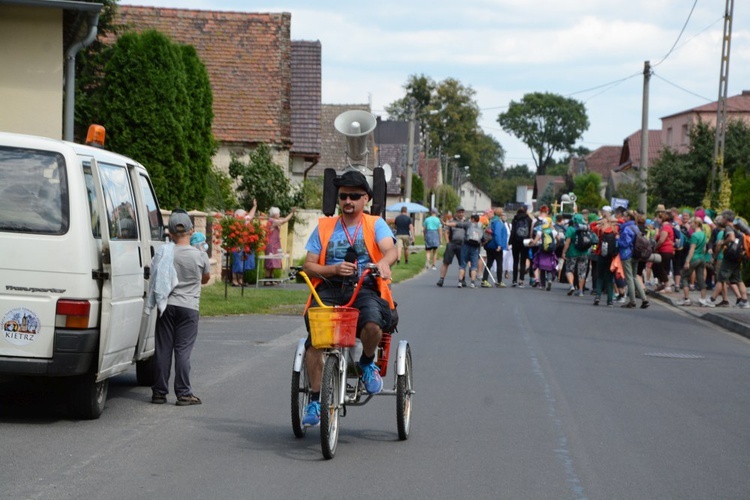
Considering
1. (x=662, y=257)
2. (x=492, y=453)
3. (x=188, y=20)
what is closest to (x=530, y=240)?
(x=662, y=257)

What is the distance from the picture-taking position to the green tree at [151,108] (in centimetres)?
2423

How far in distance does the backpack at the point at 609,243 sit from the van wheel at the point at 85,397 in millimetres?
15424

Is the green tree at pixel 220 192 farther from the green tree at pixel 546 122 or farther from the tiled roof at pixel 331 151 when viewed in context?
the green tree at pixel 546 122

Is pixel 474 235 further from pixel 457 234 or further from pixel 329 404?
pixel 329 404

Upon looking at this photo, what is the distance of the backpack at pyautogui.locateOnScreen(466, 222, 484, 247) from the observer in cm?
2692

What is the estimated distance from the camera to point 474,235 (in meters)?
26.9

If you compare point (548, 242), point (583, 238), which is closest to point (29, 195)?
point (583, 238)

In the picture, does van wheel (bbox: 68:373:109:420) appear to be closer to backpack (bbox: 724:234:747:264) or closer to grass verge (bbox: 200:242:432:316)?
grass verge (bbox: 200:242:432:316)

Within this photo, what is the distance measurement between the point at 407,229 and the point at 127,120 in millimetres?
15937

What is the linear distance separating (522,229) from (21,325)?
20456 millimetres

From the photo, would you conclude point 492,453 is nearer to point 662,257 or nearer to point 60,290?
point 60,290

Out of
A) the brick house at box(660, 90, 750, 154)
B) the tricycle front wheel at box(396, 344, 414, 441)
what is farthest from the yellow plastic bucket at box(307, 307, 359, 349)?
the brick house at box(660, 90, 750, 154)

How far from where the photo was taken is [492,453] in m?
7.89

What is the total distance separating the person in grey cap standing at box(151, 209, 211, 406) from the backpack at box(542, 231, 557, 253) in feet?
58.3
